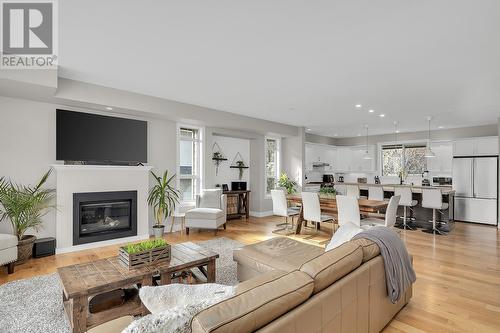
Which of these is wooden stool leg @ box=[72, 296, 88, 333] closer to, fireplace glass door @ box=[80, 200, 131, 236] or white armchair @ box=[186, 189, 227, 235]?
fireplace glass door @ box=[80, 200, 131, 236]

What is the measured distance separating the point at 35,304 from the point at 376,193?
671 centimetres

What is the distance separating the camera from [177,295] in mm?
1267

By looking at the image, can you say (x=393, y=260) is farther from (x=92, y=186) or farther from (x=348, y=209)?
(x=92, y=186)

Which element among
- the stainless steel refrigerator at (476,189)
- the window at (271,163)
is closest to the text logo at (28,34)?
the window at (271,163)

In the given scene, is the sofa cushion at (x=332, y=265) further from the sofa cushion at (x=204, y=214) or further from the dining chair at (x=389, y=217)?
the sofa cushion at (x=204, y=214)

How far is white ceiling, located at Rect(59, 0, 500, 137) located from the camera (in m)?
2.22

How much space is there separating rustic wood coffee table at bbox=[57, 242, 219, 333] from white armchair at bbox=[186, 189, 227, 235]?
8.35 feet

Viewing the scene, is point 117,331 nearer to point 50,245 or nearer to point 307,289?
point 307,289

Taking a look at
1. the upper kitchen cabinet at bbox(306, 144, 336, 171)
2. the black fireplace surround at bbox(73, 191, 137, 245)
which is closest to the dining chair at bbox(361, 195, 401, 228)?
the black fireplace surround at bbox(73, 191, 137, 245)

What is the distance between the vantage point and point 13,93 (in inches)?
151

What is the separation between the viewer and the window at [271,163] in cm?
821

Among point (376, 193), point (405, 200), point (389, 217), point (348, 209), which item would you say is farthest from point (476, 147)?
point (348, 209)

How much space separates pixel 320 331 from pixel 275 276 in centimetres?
36

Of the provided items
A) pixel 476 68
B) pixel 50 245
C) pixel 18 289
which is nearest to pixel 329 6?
pixel 476 68
